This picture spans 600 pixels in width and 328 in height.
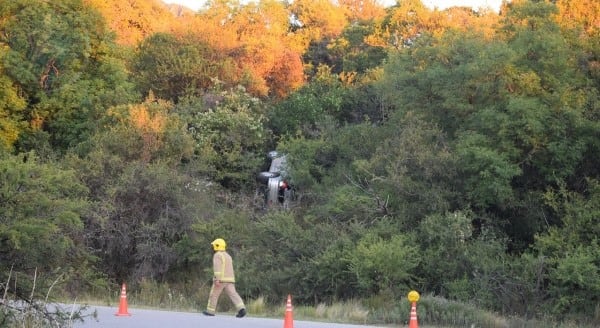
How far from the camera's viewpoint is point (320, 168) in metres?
32.8

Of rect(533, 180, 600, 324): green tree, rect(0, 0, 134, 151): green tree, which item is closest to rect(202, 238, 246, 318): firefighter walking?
rect(533, 180, 600, 324): green tree

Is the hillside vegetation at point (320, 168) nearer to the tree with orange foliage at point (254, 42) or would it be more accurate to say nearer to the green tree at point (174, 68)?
the green tree at point (174, 68)

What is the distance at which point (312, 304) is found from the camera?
24609 mm

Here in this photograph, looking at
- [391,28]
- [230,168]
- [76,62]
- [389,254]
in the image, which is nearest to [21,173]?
[389,254]

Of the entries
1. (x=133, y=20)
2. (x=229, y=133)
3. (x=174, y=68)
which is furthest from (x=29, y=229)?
(x=133, y=20)

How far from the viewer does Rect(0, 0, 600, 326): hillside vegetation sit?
73.9 ft

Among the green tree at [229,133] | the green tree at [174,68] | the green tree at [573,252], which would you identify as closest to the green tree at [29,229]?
the green tree at [573,252]

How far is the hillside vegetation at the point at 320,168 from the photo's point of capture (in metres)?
22.5

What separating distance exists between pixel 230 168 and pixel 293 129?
4051mm

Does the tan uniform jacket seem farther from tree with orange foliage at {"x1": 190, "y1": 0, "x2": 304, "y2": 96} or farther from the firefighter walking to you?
tree with orange foliage at {"x1": 190, "y1": 0, "x2": 304, "y2": 96}

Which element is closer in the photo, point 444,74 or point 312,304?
point 312,304

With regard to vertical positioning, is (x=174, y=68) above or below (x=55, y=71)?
above

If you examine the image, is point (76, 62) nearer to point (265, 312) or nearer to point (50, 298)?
point (265, 312)

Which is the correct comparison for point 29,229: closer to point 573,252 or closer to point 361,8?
point 573,252
